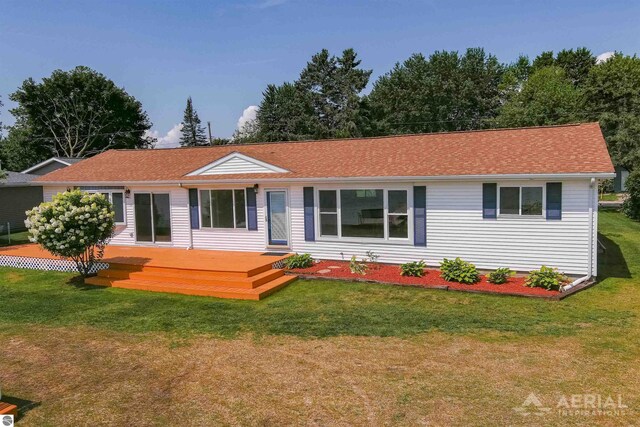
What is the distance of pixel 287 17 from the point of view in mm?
20000

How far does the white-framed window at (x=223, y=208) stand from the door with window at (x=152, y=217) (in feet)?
4.81

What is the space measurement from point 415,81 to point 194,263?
143 ft

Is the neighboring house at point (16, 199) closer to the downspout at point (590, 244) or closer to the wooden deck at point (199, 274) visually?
the wooden deck at point (199, 274)

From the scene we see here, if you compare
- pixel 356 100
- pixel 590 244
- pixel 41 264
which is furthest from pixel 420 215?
pixel 356 100

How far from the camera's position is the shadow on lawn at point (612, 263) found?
11.9 meters

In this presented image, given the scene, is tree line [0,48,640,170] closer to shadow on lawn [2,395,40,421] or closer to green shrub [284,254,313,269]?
green shrub [284,254,313,269]

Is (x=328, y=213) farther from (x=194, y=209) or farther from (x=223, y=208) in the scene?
(x=194, y=209)

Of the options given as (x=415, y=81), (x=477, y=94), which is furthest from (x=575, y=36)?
(x=415, y=81)

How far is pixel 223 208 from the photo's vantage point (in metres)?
14.9

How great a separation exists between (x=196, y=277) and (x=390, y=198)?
226 inches

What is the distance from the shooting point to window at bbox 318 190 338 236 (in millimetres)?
13523

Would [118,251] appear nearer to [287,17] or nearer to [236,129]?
[287,17]

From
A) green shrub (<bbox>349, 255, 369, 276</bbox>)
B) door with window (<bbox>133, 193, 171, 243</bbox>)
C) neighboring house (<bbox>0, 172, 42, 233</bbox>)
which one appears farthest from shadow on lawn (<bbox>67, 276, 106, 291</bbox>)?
neighboring house (<bbox>0, 172, 42, 233</bbox>)

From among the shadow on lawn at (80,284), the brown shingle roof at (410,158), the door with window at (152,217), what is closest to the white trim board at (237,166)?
the brown shingle roof at (410,158)
